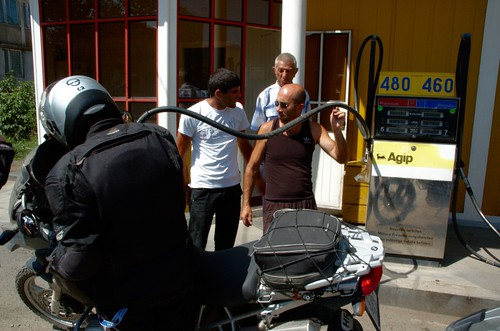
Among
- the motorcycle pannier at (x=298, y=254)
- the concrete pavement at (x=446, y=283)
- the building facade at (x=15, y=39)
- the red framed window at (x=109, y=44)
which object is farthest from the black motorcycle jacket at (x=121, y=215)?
the building facade at (x=15, y=39)

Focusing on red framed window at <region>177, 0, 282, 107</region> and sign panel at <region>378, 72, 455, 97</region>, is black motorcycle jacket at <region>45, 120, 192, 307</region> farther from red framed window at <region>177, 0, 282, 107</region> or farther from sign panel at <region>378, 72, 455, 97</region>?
red framed window at <region>177, 0, 282, 107</region>

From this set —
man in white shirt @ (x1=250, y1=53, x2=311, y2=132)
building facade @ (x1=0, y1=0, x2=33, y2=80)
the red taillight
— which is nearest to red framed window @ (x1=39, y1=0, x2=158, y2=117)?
man in white shirt @ (x1=250, y1=53, x2=311, y2=132)

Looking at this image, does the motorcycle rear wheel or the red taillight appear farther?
the motorcycle rear wheel

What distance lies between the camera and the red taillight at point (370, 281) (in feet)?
6.09

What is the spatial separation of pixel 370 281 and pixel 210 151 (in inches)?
68.1

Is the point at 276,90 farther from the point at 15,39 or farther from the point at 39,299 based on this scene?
the point at 15,39

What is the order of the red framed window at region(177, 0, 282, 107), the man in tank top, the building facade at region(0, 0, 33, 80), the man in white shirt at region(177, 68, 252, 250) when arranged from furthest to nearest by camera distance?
the building facade at region(0, 0, 33, 80), the red framed window at region(177, 0, 282, 107), the man in white shirt at region(177, 68, 252, 250), the man in tank top

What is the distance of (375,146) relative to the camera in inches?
153

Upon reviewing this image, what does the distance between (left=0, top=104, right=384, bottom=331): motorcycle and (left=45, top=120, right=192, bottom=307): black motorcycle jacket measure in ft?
0.87

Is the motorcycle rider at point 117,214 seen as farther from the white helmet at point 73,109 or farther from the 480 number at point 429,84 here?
the 480 number at point 429,84

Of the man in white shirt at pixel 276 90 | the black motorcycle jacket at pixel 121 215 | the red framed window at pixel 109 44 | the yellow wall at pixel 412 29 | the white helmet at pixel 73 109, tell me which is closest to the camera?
the black motorcycle jacket at pixel 121 215

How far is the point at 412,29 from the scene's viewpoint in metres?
5.00

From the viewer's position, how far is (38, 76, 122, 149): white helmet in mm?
1793

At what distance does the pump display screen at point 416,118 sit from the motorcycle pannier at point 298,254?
217 centimetres
